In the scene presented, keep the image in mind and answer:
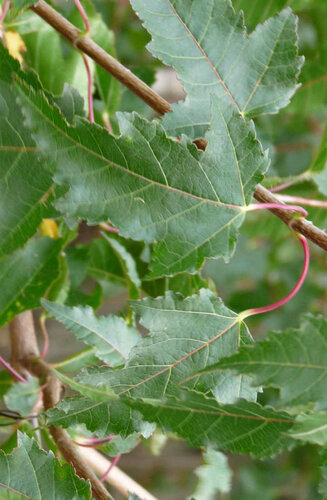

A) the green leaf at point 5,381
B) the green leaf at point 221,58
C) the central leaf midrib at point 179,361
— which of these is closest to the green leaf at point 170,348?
the central leaf midrib at point 179,361

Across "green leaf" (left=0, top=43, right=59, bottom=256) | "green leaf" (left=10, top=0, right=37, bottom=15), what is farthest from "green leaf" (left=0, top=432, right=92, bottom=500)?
"green leaf" (left=10, top=0, right=37, bottom=15)

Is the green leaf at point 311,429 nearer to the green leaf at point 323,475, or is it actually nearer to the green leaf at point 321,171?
the green leaf at point 323,475

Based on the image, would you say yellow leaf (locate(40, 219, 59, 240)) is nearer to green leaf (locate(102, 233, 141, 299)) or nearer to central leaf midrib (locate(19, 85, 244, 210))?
green leaf (locate(102, 233, 141, 299))

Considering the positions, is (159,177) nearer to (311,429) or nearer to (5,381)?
(311,429)

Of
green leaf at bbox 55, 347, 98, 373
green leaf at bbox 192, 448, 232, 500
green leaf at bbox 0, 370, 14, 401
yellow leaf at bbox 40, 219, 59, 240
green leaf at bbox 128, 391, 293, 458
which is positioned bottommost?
→ green leaf at bbox 192, 448, 232, 500

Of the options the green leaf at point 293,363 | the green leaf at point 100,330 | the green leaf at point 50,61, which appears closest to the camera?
the green leaf at point 293,363

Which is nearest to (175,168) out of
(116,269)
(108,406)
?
(108,406)
